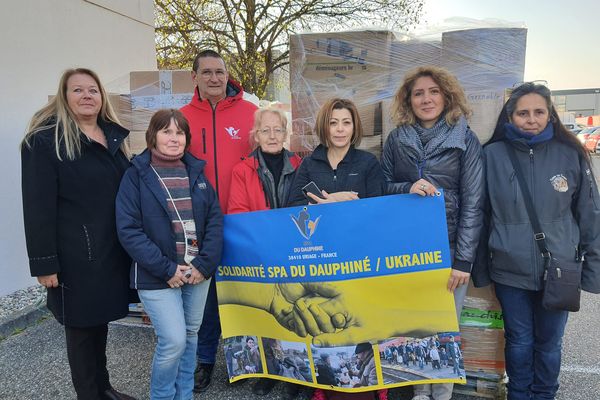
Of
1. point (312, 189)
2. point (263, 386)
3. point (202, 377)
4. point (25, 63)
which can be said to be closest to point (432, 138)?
point (312, 189)

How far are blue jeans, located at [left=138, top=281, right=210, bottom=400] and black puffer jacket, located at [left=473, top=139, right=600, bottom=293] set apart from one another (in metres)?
1.67

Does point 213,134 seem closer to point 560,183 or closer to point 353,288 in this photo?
point 353,288

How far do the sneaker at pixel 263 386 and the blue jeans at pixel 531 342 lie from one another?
58.5 inches

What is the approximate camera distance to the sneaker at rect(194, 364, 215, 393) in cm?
293

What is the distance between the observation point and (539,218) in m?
2.22

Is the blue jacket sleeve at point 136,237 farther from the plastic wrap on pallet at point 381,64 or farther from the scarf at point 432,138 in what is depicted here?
the plastic wrap on pallet at point 381,64

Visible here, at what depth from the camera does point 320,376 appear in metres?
2.53

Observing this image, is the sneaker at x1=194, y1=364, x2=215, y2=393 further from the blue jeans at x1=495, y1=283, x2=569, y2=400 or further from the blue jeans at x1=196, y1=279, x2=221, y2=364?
the blue jeans at x1=495, y1=283, x2=569, y2=400

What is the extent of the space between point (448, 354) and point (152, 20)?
6774 mm

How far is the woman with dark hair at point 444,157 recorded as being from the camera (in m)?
2.31

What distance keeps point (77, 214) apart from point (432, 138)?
1.96 m

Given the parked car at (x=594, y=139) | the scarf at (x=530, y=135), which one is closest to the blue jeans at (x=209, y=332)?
the scarf at (x=530, y=135)

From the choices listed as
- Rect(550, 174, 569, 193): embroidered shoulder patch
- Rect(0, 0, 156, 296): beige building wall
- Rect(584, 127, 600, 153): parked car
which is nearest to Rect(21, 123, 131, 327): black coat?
Rect(550, 174, 569, 193): embroidered shoulder patch

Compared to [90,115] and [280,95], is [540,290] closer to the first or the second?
[90,115]
